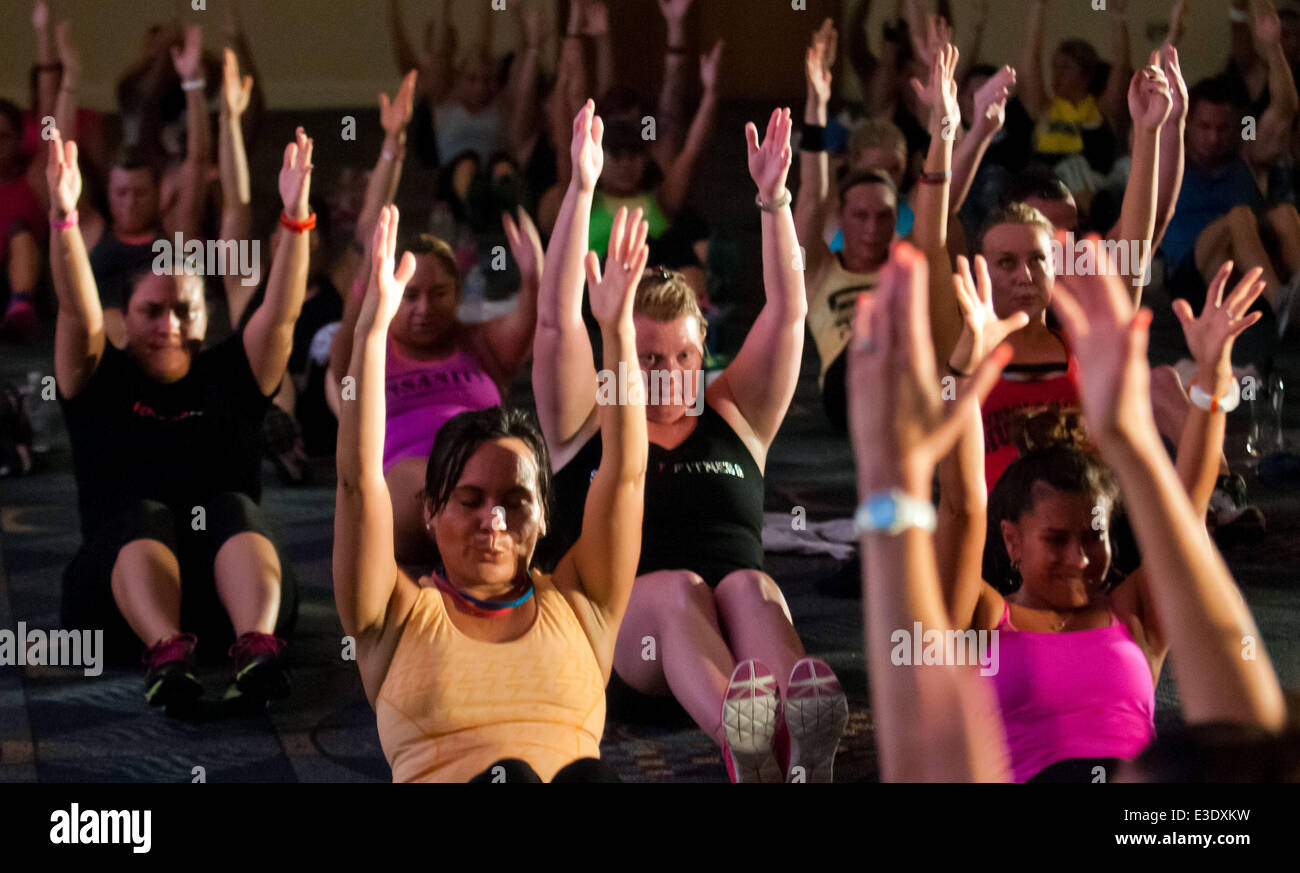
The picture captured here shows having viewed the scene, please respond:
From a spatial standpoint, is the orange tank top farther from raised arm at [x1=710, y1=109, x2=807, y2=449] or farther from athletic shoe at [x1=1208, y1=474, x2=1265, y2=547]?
athletic shoe at [x1=1208, y1=474, x2=1265, y2=547]

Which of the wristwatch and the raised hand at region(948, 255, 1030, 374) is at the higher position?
the raised hand at region(948, 255, 1030, 374)

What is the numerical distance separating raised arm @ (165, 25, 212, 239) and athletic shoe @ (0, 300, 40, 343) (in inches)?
30.7

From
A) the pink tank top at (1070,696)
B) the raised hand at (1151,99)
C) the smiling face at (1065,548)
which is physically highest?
the raised hand at (1151,99)

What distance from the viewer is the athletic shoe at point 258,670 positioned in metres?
2.47

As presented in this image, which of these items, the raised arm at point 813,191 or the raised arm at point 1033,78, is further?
the raised arm at point 1033,78

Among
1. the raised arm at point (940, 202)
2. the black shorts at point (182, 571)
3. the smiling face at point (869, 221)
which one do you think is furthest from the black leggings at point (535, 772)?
the smiling face at point (869, 221)

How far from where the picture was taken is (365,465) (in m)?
1.83

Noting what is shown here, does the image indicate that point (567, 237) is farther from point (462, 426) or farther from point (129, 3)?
point (129, 3)

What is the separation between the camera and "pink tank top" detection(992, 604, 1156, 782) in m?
1.85

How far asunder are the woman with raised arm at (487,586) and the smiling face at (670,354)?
17.0 inches

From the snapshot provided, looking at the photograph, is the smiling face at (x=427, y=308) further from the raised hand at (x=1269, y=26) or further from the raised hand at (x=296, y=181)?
the raised hand at (x=1269, y=26)

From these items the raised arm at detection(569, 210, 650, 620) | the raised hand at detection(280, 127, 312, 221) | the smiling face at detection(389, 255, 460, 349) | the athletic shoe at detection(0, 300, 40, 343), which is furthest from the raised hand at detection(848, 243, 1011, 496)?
the athletic shoe at detection(0, 300, 40, 343)
